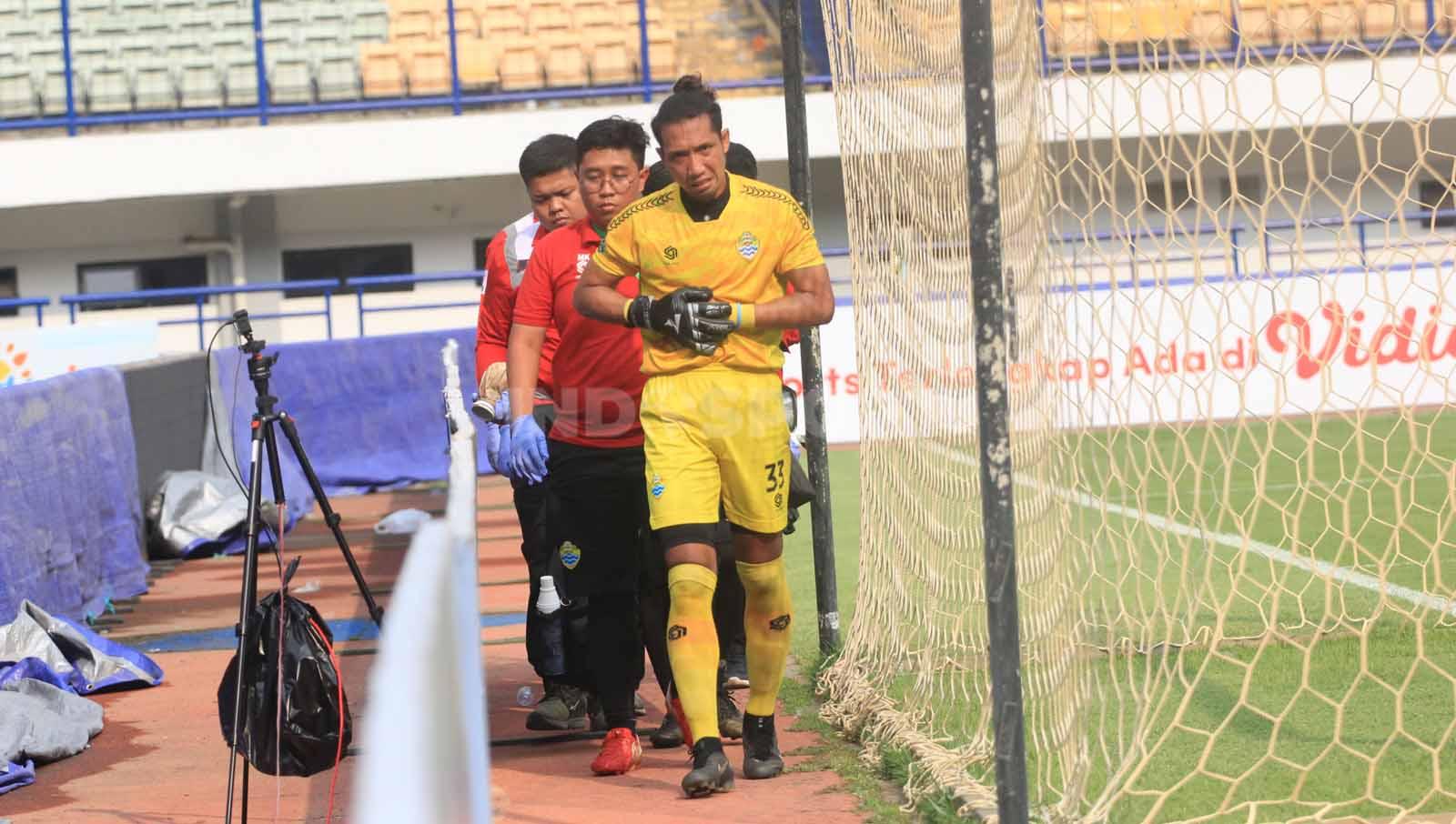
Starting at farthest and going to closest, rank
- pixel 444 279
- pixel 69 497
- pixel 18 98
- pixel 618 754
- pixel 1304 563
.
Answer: pixel 18 98, pixel 444 279, pixel 69 497, pixel 1304 563, pixel 618 754

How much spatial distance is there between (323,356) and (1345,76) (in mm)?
15241

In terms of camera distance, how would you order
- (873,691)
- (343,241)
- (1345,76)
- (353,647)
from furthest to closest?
(343,241), (1345,76), (353,647), (873,691)

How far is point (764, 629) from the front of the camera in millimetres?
5055

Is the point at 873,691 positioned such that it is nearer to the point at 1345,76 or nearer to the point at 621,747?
the point at 621,747

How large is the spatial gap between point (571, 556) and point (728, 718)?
817mm

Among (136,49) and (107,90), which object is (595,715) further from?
(136,49)

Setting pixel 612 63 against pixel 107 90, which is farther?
pixel 612 63

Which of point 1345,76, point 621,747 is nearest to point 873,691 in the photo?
point 621,747

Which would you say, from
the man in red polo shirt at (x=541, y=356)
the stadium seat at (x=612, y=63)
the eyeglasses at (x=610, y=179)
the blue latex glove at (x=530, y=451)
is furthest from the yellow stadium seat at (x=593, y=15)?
the blue latex glove at (x=530, y=451)

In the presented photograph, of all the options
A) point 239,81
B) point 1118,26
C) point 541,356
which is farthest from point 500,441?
point 239,81

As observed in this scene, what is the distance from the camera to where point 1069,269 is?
175 inches

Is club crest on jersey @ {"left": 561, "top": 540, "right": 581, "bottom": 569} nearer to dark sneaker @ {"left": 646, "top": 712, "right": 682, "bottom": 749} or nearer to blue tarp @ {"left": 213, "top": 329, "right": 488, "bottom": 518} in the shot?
dark sneaker @ {"left": 646, "top": 712, "right": 682, "bottom": 749}

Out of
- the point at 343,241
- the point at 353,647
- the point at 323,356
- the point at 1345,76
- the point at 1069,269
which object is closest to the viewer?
the point at 1069,269

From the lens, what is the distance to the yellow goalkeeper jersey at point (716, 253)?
193 inches
